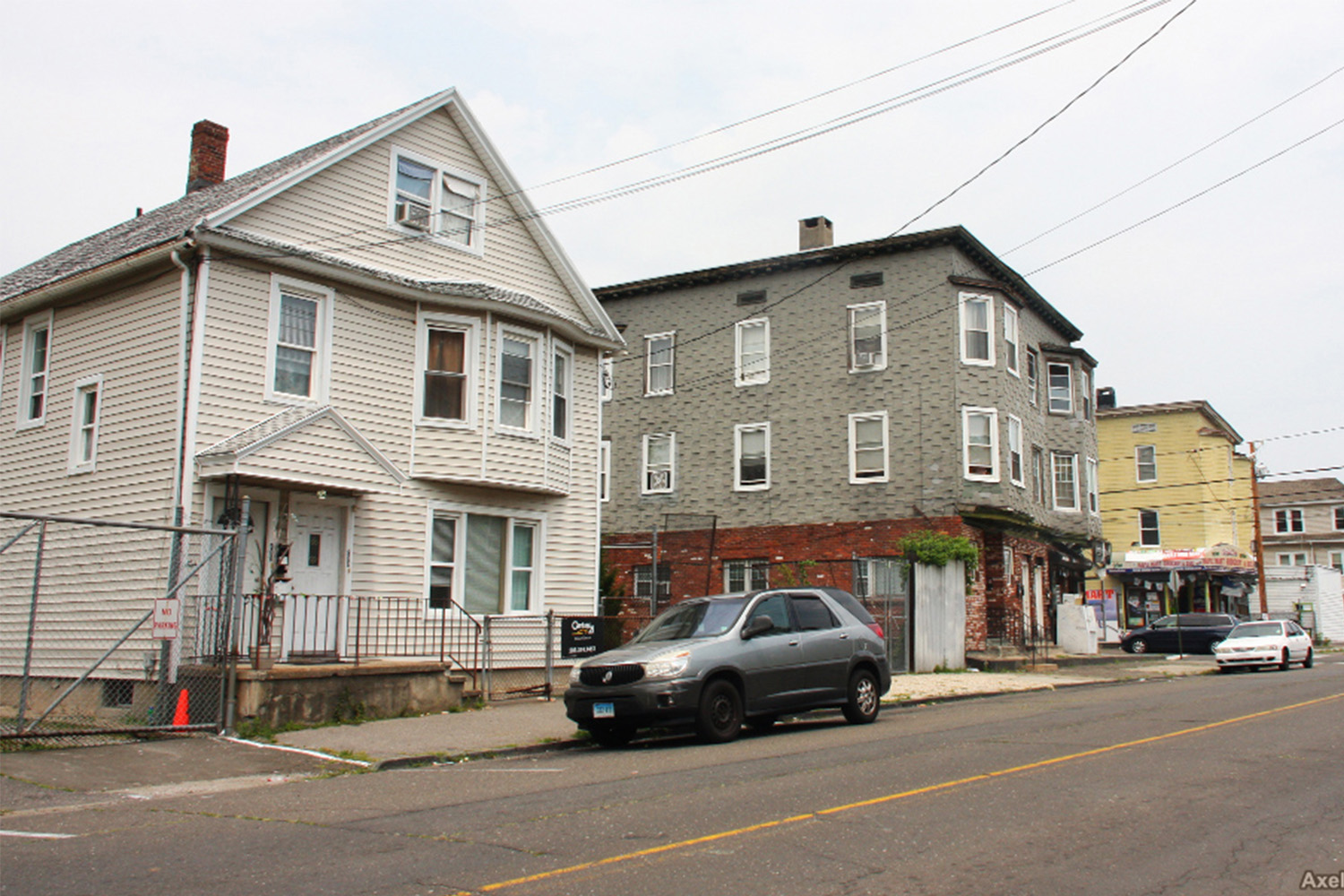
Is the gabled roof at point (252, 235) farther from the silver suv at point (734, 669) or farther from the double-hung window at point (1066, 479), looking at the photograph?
the double-hung window at point (1066, 479)

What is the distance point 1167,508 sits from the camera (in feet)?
164

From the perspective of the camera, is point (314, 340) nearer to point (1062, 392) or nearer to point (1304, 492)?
point (1062, 392)

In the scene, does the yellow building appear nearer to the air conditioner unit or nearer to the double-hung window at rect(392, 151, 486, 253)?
the double-hung window at rect(392, 151, 486, 253)

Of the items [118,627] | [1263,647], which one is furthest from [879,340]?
[118,627]

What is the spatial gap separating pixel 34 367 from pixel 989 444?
2209 centimetres

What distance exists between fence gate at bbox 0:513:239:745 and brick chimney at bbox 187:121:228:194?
7.38 meters

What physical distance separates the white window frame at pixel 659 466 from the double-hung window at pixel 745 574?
120 inches

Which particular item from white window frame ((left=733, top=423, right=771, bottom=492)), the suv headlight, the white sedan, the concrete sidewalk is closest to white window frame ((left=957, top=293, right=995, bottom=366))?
white window frame ((left=733, top=423, right=771, bottom=492))

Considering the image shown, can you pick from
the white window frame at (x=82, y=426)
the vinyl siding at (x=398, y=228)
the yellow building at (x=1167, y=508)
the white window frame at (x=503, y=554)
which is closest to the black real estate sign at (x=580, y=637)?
the white window frame at (x=503, y=554)

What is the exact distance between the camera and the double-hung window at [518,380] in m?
19.7

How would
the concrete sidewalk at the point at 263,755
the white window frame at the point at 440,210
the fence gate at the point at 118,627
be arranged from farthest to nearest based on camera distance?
the white window frame at the point at 440,210 → the fence gate at the point at 118,627 → the concrete sidewalk at the point at 263,755

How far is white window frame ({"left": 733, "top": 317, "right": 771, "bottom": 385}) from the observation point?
33.5 meters

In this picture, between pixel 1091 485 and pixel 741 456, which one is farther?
pixel 1091 485

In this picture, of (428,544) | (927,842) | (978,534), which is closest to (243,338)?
(428,544)
